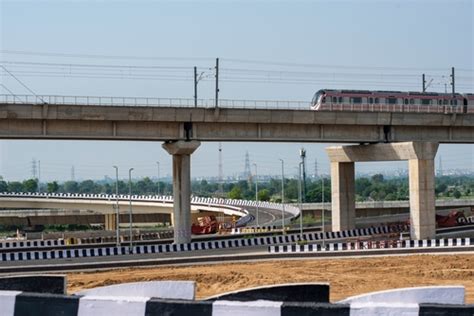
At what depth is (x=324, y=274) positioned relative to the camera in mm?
39219

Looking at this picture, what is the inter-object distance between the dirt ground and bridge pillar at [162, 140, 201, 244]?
1278cm

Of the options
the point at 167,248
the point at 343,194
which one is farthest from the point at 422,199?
the point at 167,248

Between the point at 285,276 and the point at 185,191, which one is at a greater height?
the point at 185,191

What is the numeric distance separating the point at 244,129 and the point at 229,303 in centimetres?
5056

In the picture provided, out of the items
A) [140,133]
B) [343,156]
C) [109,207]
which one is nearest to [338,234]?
[343,156]

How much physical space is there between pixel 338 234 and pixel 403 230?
43.8 ft

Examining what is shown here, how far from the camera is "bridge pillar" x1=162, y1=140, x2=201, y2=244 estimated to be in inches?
2261

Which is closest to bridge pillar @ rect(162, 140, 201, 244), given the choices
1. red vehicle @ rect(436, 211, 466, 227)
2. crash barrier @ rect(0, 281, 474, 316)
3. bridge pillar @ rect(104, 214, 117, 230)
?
red vehicle @ rect(436, 211, 466, 227)

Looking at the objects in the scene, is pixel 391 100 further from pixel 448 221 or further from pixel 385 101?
pixel 448 221

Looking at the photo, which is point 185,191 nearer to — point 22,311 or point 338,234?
point 338,234

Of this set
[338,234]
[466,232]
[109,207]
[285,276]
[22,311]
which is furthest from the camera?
[109,207]

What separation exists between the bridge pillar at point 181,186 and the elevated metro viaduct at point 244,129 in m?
0.06

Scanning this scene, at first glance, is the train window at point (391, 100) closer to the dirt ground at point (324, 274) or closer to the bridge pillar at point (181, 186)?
the bridge pillar at point (181, 186)

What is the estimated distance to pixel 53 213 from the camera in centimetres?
13925
